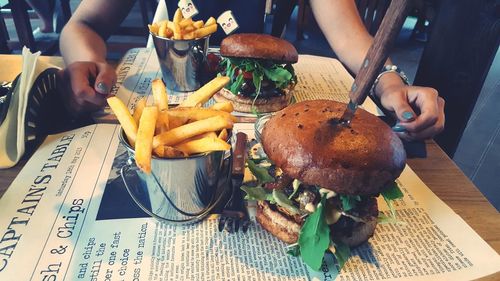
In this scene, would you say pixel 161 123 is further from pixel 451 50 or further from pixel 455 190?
pixel 451 50

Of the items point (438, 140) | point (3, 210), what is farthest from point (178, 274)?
point (438, 140)

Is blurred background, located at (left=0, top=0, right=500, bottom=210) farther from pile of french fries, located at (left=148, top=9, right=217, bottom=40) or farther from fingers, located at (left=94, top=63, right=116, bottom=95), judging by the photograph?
fingers, located at (left=94, top=63, right=116, bottom=95)

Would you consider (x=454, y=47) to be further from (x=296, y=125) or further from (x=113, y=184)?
(x=113, y=184)

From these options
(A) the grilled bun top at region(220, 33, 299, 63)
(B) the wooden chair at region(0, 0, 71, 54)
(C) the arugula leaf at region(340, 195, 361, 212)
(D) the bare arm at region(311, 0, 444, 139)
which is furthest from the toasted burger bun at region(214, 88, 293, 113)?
(B) the wooden chair at region(0, 0, 71, 54)

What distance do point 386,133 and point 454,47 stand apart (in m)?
1.14

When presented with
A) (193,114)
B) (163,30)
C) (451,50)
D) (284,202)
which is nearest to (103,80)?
(163,30)

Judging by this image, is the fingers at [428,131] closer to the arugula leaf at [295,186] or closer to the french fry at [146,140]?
the arugula leaf at [295,186]

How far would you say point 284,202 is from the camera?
2.95 feet

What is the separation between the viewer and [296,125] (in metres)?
0.89

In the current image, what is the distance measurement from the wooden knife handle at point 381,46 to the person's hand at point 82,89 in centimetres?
86

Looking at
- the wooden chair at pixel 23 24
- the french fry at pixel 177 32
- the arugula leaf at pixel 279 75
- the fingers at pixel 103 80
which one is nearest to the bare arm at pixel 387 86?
the arugula leaf at pixel 279 75

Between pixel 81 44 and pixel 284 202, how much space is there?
4.14 ft

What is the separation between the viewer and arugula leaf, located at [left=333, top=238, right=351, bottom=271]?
0.83m

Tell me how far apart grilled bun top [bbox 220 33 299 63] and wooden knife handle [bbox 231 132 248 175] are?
0.42 metres
